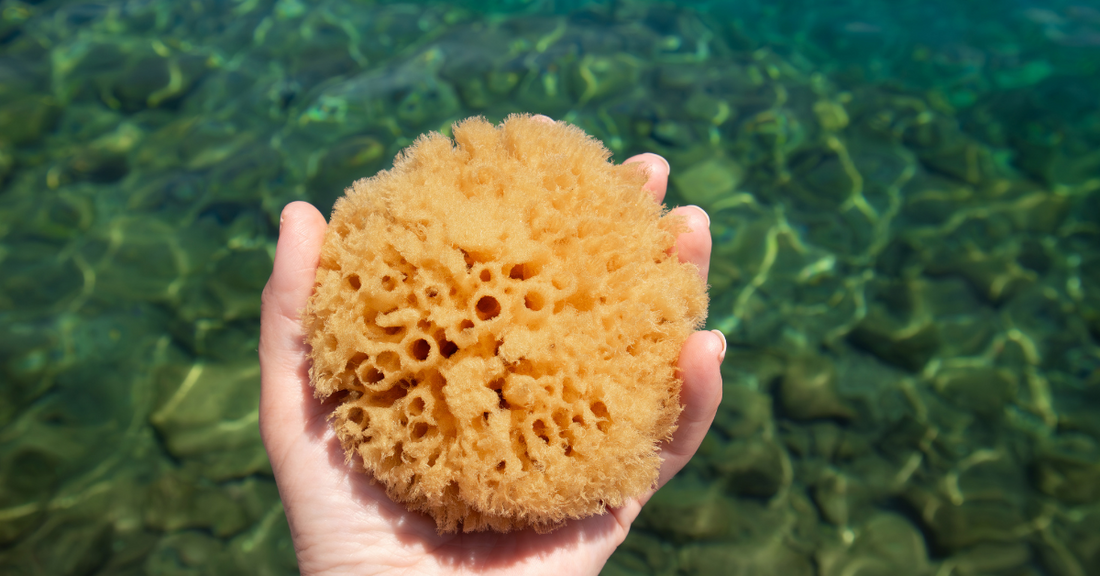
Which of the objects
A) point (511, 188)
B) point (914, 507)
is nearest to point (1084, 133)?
A: point (914, 507)

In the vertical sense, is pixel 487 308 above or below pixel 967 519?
above

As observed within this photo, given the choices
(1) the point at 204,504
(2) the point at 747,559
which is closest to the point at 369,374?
(1) the point at 204,504

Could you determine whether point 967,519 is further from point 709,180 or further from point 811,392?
point 709,180

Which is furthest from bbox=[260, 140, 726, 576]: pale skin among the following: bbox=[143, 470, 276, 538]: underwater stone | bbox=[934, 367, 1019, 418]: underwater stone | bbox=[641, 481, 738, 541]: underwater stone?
bbox=[934, 367, 1019, 418]: underwater stone

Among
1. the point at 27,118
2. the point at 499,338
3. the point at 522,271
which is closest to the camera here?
the point at 499,338

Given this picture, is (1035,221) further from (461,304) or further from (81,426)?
(81,426)

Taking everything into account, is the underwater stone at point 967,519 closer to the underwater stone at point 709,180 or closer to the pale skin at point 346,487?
the pale skin at point 346,487
